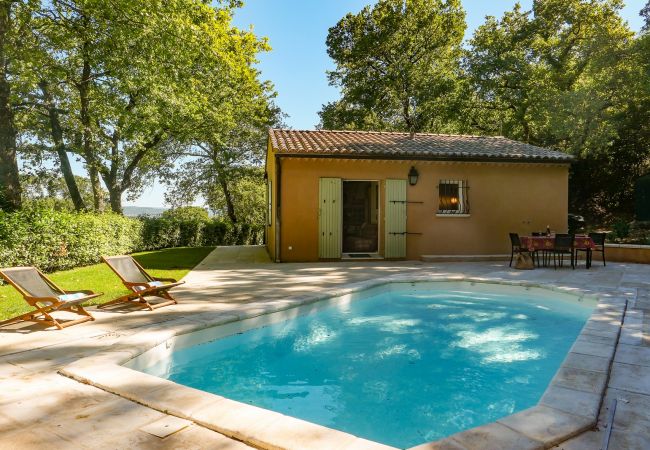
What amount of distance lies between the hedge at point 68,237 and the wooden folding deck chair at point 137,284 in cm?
368

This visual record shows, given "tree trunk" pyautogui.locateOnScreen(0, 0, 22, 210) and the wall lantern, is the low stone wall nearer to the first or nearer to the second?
the wall lantern

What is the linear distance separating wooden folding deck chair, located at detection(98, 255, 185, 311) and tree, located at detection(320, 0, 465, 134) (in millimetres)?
20051

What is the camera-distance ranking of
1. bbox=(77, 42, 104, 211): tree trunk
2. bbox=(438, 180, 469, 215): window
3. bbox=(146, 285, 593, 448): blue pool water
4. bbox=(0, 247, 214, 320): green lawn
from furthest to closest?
1. bbox=(77, 42, 104, 211): tree trunk
2. bbox=(438, 180, 469, 215): window
3. bbox=(0, 247, 214, 320): green lawn
4. bbox=(146, 285, 593, 448): blue pool water

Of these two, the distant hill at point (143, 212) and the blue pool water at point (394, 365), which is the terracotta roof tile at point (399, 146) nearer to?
the blue pool water at point (394, 365)

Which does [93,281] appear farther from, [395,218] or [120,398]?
[395,218]

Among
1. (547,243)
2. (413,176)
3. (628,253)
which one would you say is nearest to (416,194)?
(413,176)

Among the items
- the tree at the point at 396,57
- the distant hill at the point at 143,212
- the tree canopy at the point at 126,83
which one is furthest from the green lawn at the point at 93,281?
the tree at the point at 396,57

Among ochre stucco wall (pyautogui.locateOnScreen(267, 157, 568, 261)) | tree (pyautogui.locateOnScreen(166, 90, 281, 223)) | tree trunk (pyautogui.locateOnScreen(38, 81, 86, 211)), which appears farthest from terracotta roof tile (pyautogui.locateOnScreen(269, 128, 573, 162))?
tree trunk (pyautogui.locateOnScreen(38, 81, 86, 211))

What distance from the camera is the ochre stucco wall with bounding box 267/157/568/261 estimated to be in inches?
464

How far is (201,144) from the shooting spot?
1062 inches

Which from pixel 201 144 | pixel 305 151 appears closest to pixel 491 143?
pixel 305 151

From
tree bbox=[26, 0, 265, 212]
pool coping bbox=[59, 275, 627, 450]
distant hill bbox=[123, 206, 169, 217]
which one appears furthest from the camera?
distant hill bbox=[123, 206, 169, 217]

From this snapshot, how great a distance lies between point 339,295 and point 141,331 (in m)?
3.43

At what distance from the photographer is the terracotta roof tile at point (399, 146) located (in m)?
11.7
